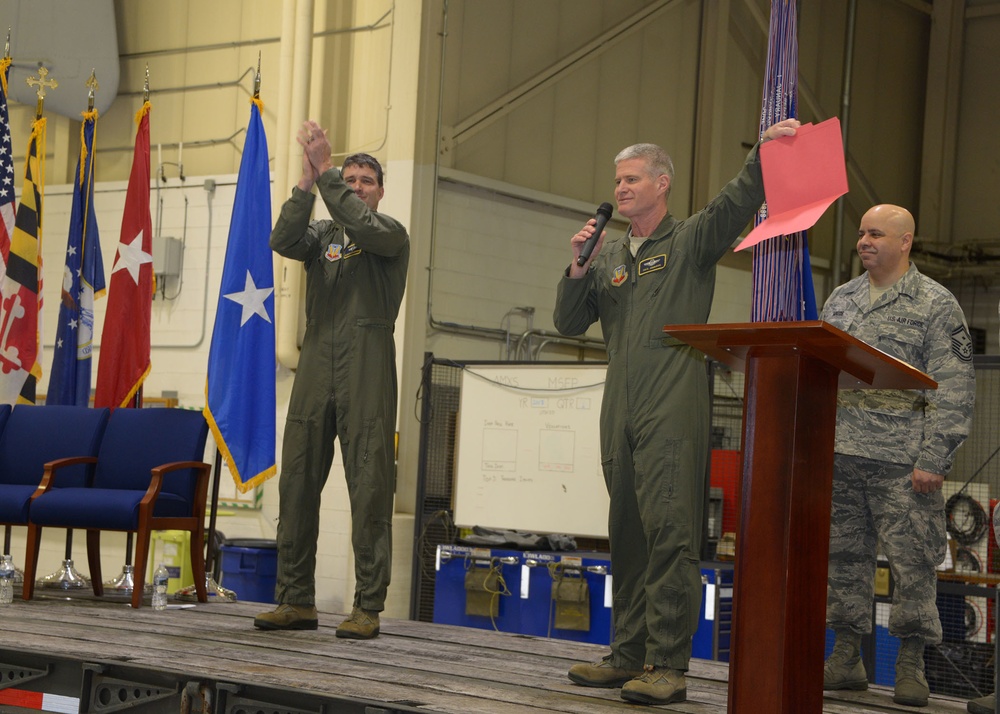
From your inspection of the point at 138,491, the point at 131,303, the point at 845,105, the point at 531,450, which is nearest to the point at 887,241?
the point at 138,491

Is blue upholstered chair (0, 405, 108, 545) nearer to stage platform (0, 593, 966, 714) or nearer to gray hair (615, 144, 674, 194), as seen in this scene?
stage platform (0, 593, 966, 714)

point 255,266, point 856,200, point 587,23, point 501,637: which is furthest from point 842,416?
point 856,200

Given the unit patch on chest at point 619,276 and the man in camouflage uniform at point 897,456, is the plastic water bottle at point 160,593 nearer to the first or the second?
the unit patch on chest at point 619,276

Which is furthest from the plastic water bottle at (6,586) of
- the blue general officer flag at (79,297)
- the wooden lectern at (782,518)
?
the wooden lectern at (782,518)

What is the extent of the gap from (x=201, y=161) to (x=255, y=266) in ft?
11.9

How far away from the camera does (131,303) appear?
20.9 feet

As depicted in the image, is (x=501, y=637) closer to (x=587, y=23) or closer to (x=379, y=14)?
(x=379, y=14)

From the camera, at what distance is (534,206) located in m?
9.02

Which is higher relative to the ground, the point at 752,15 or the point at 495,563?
the point at 752,15

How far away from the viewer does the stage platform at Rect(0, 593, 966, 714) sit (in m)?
3.04

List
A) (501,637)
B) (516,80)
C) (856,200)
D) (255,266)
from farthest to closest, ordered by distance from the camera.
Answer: (856,200), (516,80), (255,266), (501,637)

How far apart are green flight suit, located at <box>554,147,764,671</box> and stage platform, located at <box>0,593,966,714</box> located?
263 millimetres

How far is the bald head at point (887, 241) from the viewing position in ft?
11.6

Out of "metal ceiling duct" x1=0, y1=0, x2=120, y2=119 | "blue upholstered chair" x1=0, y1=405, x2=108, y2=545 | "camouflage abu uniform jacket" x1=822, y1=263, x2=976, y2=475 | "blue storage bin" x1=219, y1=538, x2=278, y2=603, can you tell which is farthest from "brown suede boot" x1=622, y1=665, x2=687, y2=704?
"metal ceiling duct" x1=0, y1=0, x2=120, y2=119
